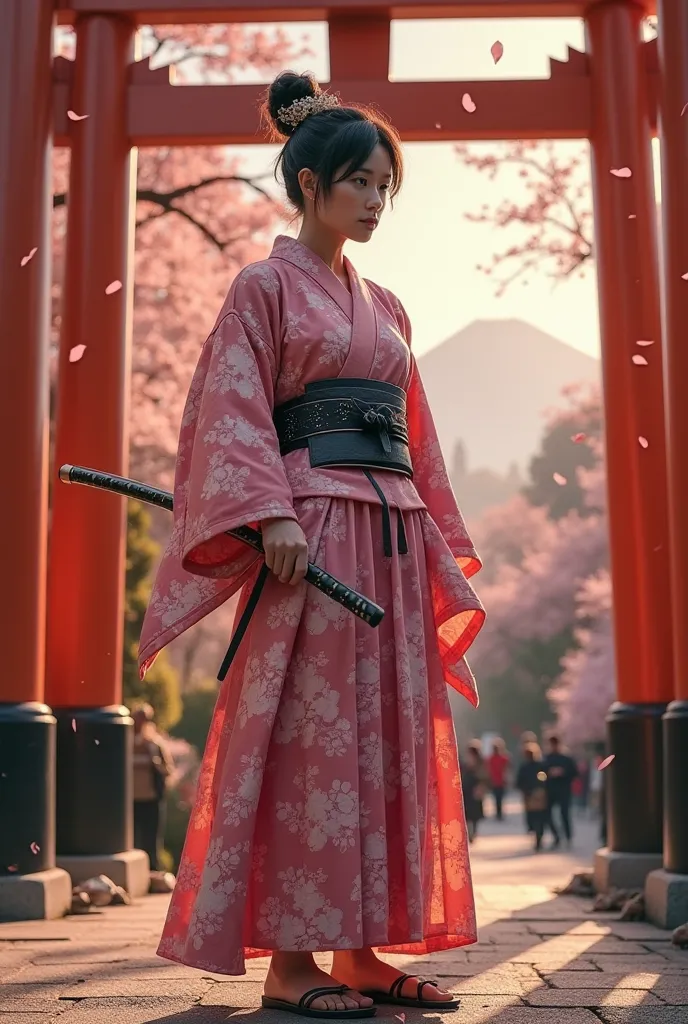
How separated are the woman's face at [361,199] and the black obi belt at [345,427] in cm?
36

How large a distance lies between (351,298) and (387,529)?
56 centimetres

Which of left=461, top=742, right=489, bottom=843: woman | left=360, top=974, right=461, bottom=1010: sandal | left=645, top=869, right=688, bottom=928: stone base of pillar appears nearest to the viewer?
left=360, top=974, right=461, bottom=1010: sandal

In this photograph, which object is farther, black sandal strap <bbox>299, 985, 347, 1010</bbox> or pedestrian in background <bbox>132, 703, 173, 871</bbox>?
pedestrian in background <bbox>132, 703, 173, 871</bbox>

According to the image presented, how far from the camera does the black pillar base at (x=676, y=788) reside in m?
4.17

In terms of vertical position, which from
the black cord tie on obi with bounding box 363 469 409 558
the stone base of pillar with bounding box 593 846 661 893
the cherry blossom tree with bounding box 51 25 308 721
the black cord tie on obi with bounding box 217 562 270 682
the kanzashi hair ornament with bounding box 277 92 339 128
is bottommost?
the stone base of pillar with bounding box 593 846 661 893

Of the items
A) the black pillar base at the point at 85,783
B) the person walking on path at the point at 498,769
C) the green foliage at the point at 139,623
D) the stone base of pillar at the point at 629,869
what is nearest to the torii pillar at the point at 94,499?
the black pillar base at the point at 85,783

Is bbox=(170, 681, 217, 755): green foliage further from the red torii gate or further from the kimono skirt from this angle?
the kimono skirt

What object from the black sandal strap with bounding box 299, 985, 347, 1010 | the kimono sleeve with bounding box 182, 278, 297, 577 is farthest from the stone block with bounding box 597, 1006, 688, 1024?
the kimono sleeve with bounding box 182, 278, 297, 577

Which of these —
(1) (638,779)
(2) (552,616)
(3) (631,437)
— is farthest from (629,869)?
(2) (552,616)

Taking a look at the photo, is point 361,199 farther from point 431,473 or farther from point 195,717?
point 195,717

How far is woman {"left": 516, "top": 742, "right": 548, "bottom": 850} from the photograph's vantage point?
13.8 metres

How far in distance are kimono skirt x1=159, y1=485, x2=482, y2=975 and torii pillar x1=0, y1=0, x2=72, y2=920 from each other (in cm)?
175

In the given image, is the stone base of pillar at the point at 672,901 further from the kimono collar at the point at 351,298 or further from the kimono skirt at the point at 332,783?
the kimono collar at the point at 351,298

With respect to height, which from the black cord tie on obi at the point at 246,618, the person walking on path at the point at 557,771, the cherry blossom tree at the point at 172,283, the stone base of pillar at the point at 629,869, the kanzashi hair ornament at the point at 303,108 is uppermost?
the cherry blossom tree at the point at 172,283
